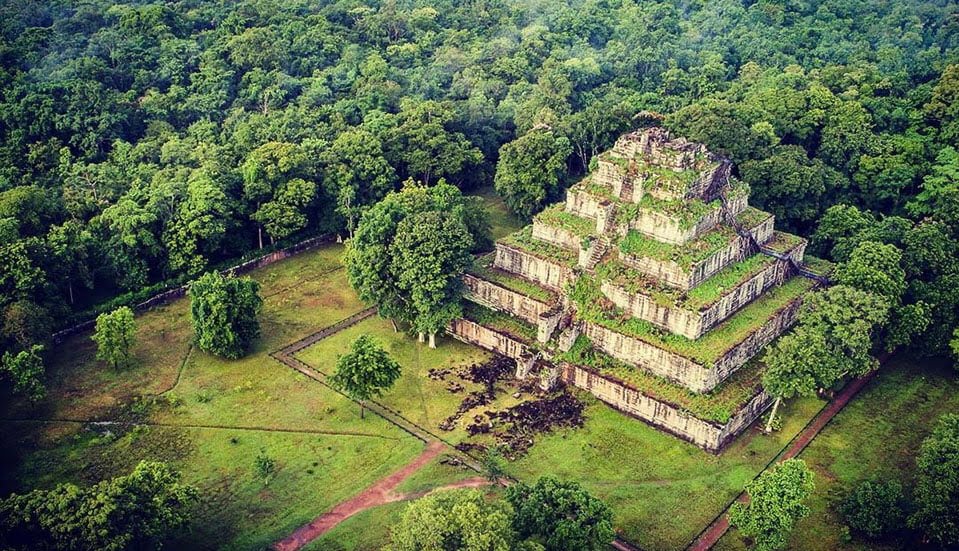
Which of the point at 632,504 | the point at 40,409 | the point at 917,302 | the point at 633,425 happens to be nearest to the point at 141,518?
the point at 40,409

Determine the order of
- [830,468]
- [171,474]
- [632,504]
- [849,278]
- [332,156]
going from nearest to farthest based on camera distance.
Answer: [171,474] < [632,504] < [830,468] < [849,278] < [332,156]

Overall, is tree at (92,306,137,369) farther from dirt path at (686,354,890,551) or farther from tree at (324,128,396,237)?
dirt path at (686,354,890,551)

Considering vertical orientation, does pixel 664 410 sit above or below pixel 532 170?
below

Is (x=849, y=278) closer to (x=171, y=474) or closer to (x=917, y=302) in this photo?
(x=917, y=302)

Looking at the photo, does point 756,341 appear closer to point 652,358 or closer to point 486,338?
point 652,358

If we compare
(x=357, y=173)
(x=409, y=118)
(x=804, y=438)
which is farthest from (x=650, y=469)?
(x=409, y=118)

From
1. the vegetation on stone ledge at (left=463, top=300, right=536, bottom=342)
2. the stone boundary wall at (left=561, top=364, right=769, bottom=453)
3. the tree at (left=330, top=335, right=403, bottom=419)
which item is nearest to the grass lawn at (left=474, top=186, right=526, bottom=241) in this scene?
the vegetation on stone ledge at (left=463, top=300, right=536, bottom=342)
